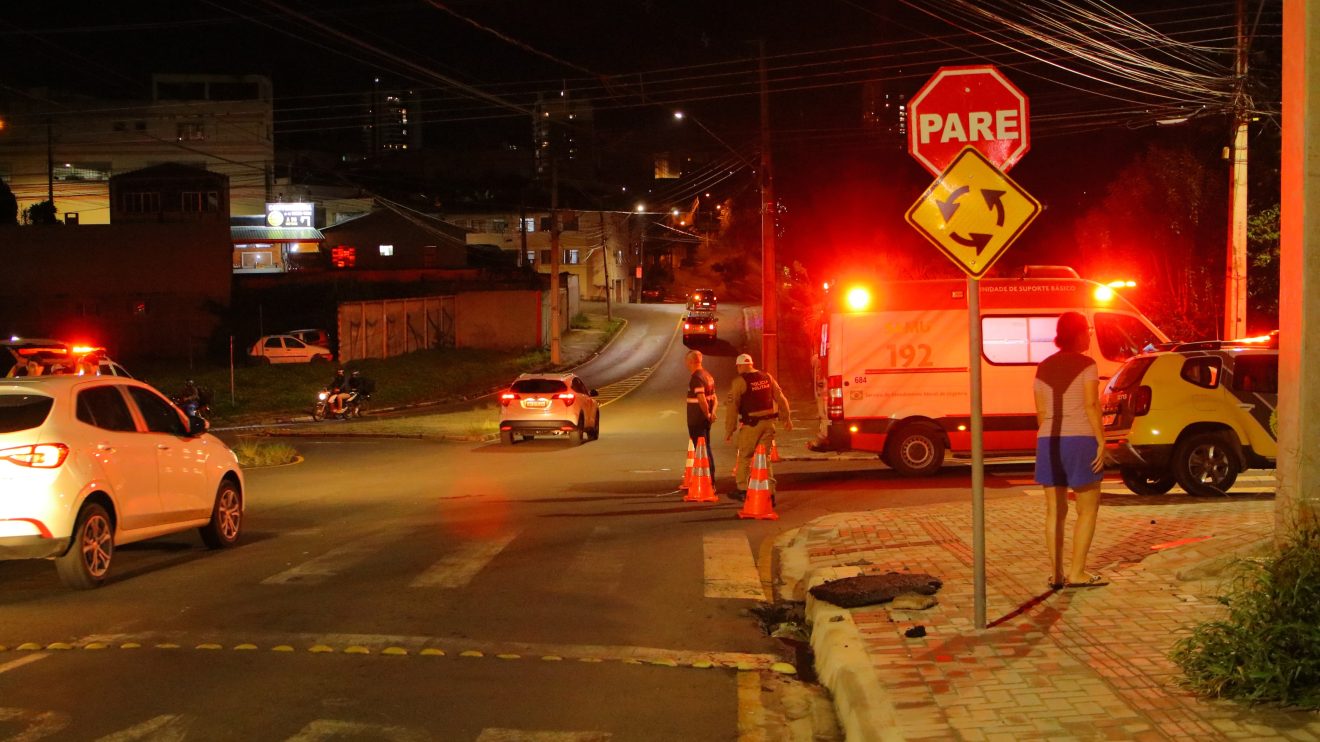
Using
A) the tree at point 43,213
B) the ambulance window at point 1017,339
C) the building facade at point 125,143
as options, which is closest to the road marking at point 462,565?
the ambulance window at point 1017,339

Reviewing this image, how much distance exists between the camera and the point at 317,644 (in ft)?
25.3

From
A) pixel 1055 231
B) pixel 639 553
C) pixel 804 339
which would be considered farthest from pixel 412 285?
pixel 639 553

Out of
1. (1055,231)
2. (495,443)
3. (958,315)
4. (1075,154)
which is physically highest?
(1075,154)

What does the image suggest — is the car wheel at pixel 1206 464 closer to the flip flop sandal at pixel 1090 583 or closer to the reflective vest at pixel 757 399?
the reflective vest at pixel 757 399

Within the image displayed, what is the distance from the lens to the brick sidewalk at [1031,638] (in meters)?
5.51

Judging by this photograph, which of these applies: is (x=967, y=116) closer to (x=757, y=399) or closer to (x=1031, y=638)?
(x=1031, y=638)

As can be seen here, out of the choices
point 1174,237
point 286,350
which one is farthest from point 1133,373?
point 286,350

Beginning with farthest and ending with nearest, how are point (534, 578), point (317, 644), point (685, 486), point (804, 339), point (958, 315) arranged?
point (804, 339) < point (958, 315) < point (685, 486) < point (534, 578) < point (317, 644)

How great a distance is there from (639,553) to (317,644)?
4238 mm

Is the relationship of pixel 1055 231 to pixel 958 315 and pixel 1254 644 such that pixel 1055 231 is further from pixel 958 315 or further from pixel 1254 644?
pixel 1254 644

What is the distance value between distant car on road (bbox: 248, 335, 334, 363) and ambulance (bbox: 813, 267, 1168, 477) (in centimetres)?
3504

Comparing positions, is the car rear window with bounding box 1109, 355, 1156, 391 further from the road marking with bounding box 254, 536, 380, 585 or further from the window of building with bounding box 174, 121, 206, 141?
the window of building with bounding box 174, 121, 206, 141

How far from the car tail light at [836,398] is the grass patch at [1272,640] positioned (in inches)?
479

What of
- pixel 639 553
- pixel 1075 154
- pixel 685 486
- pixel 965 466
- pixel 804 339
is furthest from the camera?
pixel 804 339
